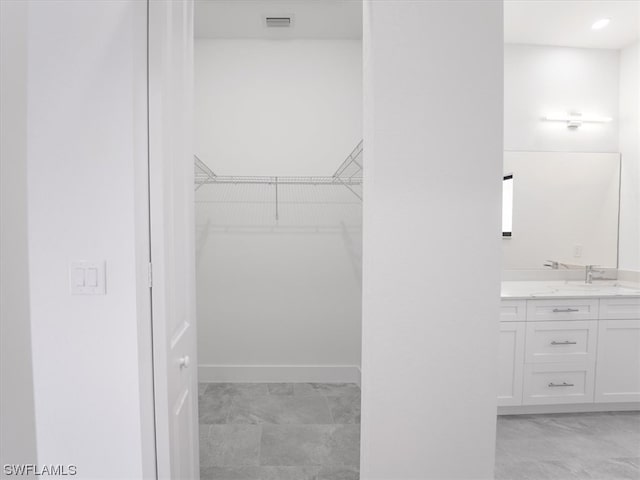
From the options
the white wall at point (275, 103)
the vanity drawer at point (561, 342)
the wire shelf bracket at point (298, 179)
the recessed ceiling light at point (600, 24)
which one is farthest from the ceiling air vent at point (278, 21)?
the vanity drawer at point (561, 342)

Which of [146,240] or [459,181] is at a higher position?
[459,181]

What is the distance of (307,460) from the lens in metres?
2.02

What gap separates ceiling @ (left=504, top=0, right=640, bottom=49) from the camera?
2.38m

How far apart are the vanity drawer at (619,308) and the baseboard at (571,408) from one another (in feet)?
2.20

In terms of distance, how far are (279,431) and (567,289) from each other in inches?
94.4

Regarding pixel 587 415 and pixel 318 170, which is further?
pixel 318 170

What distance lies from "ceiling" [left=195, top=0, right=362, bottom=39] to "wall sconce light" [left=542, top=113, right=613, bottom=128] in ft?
5.82

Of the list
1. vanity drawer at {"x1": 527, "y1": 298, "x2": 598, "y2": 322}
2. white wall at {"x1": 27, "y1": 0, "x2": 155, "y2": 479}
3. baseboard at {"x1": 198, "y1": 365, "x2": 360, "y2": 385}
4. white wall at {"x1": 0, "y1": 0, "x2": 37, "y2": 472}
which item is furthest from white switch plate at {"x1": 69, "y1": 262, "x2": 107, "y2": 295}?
vanity drawer at {"x1": 527, "y1": 298, "x2": 598, "y2": 322}

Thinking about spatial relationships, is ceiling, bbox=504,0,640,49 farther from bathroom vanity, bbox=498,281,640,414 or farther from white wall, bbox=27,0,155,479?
white wall, bbox=27,0,155,479

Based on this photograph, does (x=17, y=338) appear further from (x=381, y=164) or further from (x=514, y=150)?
(x=514, y=150)

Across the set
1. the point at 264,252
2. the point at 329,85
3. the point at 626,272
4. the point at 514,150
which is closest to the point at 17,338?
the point at 264,252

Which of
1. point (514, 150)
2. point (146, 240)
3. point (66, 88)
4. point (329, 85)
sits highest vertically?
point (329, 85)

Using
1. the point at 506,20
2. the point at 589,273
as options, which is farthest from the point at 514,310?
the point at 506,20

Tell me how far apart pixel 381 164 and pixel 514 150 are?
7.51 feet
